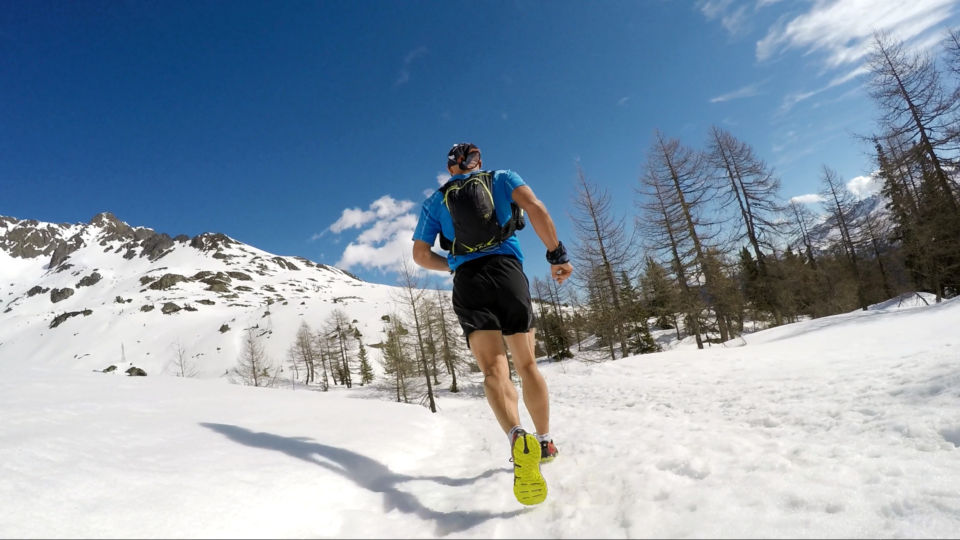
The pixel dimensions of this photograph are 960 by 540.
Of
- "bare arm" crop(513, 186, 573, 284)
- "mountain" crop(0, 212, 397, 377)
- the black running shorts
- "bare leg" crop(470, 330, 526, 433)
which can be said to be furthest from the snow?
"mountain" crop(0, 212, 397, 377)

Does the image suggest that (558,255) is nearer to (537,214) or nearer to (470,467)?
(537,214)

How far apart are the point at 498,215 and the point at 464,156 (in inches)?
23.1

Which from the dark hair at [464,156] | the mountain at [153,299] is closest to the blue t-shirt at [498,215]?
the dark hair at [464,156]

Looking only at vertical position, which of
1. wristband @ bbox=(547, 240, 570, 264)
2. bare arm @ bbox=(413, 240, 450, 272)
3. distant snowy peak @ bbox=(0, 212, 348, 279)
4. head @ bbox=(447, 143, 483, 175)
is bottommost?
wristband @ bbox=(547, 240, 570, 264)

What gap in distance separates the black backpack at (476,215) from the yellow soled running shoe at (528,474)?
4.03 feet

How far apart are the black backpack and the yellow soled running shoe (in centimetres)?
123

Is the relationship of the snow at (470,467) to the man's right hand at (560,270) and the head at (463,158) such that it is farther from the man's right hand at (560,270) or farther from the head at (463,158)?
the head at (463,158)

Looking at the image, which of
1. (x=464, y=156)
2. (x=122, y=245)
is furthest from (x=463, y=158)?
(x=122, y=245)

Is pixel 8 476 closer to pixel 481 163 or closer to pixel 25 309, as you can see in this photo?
pixel 481 163

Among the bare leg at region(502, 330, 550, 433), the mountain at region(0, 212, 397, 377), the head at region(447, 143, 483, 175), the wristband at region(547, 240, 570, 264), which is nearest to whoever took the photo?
the bare leg at region(502, 330, 550, 433)

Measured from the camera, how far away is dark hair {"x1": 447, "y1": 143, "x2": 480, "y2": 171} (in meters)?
2.79

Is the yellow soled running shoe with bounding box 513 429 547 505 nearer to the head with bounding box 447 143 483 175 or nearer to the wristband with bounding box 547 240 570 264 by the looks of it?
the wristband with bounding box 547 240 570 264

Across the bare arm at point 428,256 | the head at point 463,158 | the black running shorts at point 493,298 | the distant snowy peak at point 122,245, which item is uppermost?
the distant snowy peak at point 122,245

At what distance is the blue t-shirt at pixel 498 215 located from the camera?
2588 millimetres
